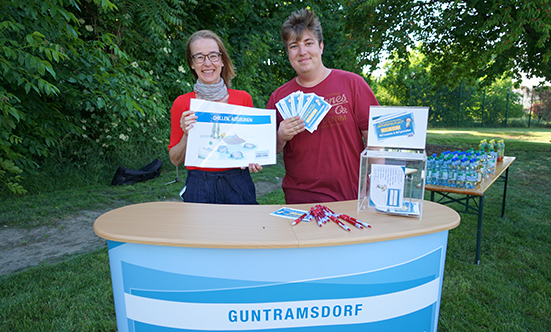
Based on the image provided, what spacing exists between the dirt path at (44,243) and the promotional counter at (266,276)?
2.62 metres

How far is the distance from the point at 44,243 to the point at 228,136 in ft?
10.8

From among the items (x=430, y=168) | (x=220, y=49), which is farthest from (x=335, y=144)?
→ (x=430, y=168)

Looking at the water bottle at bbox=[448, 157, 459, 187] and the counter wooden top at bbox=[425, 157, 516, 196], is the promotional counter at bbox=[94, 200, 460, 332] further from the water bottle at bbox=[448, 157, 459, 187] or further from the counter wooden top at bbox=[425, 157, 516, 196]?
the water bottle at bbox=[448, 157, 459, 187]

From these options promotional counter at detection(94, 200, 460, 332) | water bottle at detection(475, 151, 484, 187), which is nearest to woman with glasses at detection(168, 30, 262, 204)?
promotional counter at detection(94, 200, 460, 332)

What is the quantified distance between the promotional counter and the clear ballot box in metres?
0.16

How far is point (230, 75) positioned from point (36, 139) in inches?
161

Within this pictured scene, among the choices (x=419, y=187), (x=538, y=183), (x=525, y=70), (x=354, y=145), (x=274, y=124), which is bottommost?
(x=538, y=183)

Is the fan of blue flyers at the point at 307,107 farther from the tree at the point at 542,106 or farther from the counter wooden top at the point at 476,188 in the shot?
the tree at the point at 542,106

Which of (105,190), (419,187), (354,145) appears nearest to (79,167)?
(105,190)

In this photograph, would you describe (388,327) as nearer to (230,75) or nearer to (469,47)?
(230,75)

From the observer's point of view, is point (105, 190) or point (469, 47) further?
point (469, 47)

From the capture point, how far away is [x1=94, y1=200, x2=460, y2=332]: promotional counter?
1501 millimetres

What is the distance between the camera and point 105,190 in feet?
20.1

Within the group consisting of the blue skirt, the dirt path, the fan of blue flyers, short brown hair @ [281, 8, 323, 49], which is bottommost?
the dirt path
